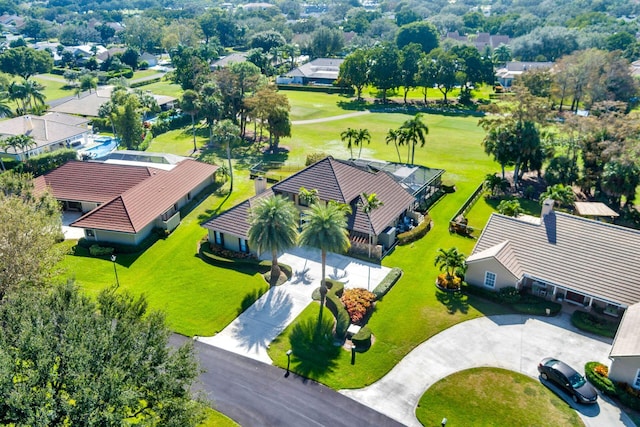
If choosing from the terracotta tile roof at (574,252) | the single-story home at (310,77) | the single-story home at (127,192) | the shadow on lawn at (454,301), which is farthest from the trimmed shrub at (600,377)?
the single-story home at (310,77)

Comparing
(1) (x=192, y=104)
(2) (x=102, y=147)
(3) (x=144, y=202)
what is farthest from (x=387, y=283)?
(2) (x=102, y=147)

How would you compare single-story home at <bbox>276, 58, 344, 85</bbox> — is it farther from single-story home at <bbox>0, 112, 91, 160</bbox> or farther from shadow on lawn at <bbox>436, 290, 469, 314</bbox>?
shadow on lawn at <bbox>436, 290, 469, 314</bbox>

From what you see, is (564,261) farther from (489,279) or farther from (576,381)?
(576,381)

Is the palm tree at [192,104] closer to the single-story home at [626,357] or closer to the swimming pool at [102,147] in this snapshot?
the swimming pool at [102,147]

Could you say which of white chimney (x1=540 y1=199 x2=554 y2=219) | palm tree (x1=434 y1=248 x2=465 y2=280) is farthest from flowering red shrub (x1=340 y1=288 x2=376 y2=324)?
white chimney (x1=540 y1=199 x2=554 y2=219)

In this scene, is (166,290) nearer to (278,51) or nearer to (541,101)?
(541,101)
